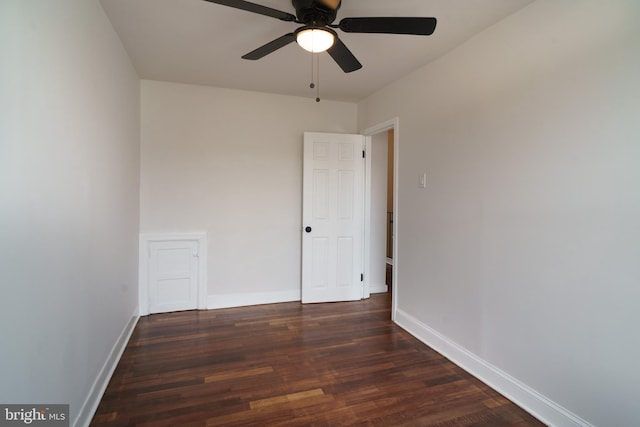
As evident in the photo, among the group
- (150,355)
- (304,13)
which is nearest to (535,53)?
(304,13)

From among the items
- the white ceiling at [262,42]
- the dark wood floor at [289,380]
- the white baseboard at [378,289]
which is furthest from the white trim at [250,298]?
the white ceiling at [262,42]

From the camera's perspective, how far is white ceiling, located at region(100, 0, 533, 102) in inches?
82.3

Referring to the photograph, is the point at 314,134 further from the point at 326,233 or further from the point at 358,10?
the point at 358,10

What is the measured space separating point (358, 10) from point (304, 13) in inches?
19.4

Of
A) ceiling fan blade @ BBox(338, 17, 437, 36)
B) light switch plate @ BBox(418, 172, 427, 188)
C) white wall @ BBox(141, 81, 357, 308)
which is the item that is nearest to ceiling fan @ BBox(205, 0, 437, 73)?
ceiling fan blade @ BBox(338, 17, 437, 36)

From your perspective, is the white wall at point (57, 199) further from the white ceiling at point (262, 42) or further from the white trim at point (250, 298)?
the white trim at point (250, 298)

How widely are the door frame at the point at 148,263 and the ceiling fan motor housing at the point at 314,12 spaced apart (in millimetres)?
2607

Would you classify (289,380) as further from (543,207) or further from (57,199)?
(543,207)

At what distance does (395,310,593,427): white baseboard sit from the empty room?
2 cm

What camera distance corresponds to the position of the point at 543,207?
1.95m

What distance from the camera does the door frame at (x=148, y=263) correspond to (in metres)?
3.46

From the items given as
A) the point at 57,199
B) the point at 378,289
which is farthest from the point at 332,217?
the point at 57,199

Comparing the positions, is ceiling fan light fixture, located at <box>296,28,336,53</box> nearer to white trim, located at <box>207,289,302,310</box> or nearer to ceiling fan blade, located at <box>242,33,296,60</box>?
ceiling fan blade, located at <box>242,33,296,60</box>

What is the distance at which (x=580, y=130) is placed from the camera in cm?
175
